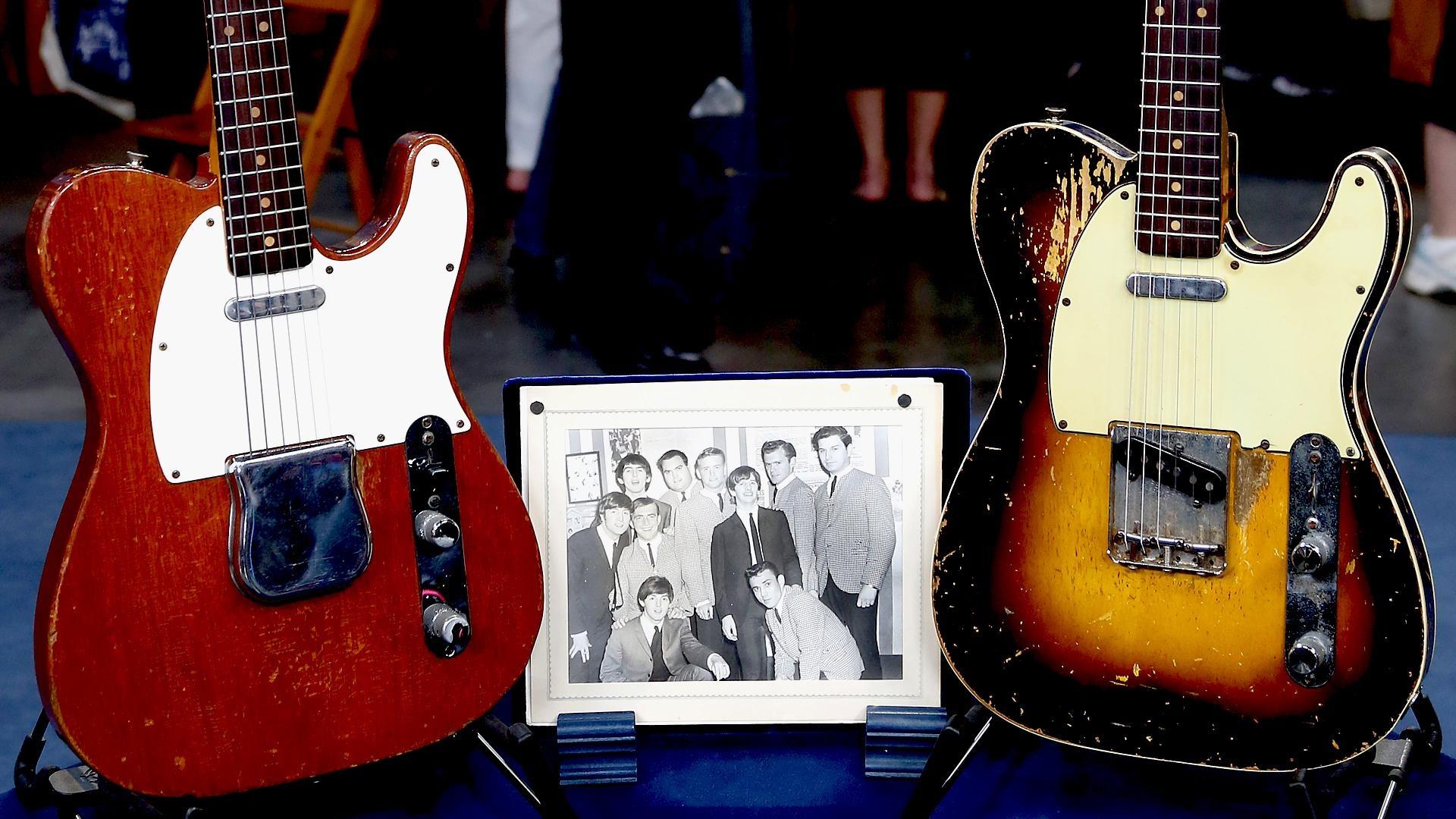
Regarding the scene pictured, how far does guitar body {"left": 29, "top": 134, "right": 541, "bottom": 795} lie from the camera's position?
1144mm

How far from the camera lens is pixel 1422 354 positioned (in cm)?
272

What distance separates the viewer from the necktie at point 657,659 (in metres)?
1.47

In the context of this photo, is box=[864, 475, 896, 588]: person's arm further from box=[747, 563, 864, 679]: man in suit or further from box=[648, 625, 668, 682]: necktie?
box=[648, 625, 668, 682]: necktie

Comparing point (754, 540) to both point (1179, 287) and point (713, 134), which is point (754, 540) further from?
point (713, 134)

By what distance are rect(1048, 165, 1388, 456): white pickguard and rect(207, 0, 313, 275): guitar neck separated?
28.0 inches

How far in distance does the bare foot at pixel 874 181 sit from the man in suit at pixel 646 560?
1400mm

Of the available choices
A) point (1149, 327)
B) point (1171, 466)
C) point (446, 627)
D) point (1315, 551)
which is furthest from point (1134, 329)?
point (446, 627)

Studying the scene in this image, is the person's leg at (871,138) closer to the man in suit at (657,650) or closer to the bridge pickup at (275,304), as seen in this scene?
the man in suit at (657,650)

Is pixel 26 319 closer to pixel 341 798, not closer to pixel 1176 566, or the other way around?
pixel 341 798

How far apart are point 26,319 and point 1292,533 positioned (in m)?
2.56

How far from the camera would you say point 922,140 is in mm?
2678

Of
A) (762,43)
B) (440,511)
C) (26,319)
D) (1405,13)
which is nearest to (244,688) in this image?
(440,511)

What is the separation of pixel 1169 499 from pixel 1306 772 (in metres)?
0.31

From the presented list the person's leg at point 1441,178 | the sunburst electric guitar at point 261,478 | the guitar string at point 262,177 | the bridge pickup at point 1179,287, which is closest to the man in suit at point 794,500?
the sunburst electric guitar at point 261,478
